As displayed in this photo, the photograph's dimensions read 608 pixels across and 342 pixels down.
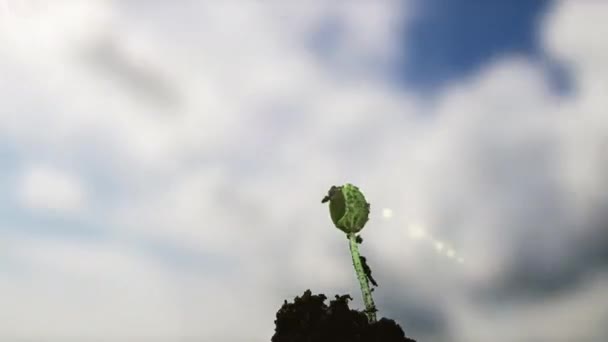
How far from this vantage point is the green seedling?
35125 millimetres

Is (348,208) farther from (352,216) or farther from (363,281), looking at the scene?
(363,281)

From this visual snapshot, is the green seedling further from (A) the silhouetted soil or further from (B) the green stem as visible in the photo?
(A) the silhouetted soil

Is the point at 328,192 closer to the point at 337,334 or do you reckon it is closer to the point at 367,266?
the point at 367,266

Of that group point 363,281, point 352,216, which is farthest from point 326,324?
point 352,216

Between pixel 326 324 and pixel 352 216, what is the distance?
6002mm

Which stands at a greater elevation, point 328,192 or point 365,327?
point 328,192

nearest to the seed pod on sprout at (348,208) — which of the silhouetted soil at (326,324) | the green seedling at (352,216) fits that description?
the green seedling at (352,216)

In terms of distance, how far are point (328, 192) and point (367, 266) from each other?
4.46 m

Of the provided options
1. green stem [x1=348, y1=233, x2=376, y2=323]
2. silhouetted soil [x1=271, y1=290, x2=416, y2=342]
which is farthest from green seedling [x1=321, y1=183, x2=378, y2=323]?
silhouetted soil [x1=271, y1=290, x2=416, y2=342]

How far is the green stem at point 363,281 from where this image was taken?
3375 centimetres

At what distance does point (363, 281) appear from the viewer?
3484 centimetres

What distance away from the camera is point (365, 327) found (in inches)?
1282

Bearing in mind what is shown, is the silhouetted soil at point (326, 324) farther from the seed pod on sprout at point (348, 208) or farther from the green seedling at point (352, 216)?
the seed pod on sprout at point (348, 208)

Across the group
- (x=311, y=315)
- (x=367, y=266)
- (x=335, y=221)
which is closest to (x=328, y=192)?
(x=335, y=221)
